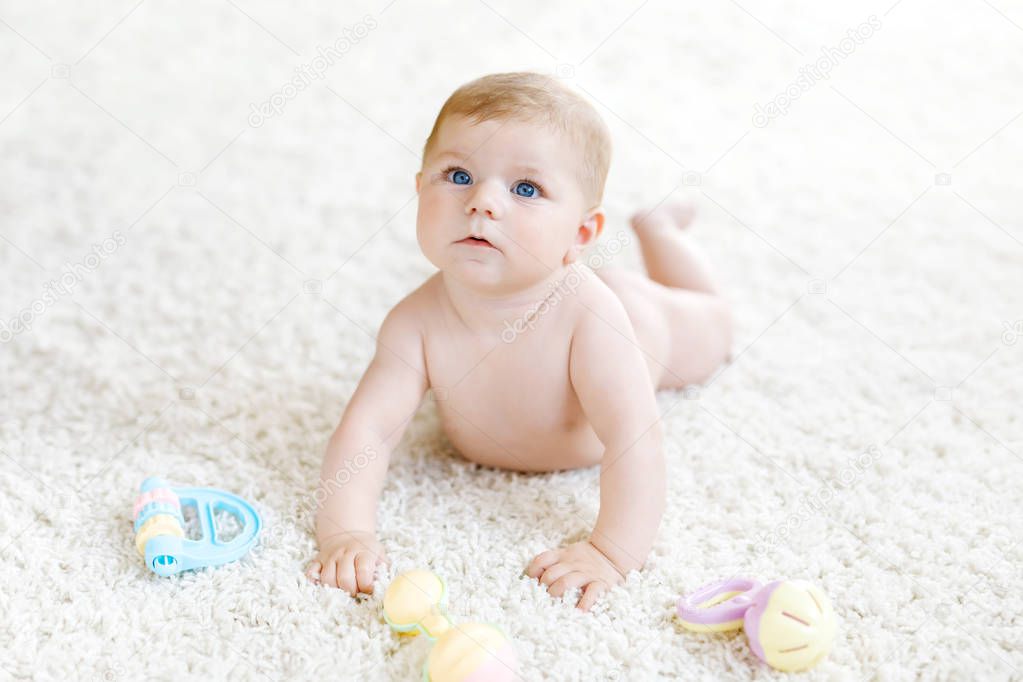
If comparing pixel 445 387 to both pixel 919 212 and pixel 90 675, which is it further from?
pixel 919 212

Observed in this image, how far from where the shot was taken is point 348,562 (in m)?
1.05

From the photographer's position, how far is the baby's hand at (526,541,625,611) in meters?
1.03

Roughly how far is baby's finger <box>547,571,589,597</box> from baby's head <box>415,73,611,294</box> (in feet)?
0.96

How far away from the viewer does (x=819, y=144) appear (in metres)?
2.03

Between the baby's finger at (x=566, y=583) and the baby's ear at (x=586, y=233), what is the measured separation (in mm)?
317

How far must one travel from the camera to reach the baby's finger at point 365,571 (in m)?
1.03

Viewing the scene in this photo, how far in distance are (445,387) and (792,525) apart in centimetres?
40
